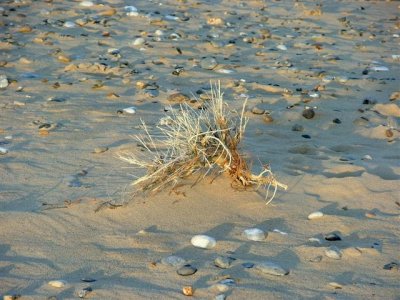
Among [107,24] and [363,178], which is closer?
[363,178]

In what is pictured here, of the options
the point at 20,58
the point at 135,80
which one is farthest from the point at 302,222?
the point at 20,58

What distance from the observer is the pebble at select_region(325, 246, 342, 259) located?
11.5 ft

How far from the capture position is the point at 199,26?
8.91 metres

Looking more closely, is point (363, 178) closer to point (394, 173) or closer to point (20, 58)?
point (394, 173)

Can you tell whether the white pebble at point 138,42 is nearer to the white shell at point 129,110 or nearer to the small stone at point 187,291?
the white shell at point 129,110

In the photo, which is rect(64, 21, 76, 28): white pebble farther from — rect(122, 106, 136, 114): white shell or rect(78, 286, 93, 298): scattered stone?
rect(78, 286, 93, 298): scattered stone

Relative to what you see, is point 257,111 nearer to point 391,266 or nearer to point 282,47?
point 282,47

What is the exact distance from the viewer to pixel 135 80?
267 inches

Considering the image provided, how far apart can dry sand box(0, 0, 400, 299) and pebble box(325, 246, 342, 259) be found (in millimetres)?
55

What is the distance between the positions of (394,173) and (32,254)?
8.56ft

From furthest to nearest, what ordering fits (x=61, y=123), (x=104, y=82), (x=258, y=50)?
(x=258, y=50), (x=104, y=82), (x=61, y=123)

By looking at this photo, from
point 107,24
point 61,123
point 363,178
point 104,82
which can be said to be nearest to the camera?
point 363,178

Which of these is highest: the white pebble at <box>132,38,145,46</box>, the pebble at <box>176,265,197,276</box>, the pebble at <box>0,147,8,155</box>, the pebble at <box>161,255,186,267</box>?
the pebble at <box>176,265,197,276</box>

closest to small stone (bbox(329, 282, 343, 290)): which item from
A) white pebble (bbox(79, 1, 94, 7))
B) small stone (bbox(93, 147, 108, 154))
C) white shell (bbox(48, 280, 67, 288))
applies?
white shell (bbox(48, 280, 67, 288))
